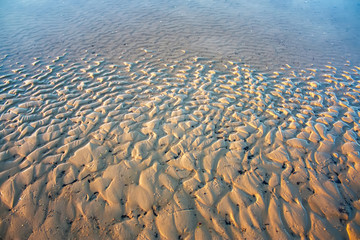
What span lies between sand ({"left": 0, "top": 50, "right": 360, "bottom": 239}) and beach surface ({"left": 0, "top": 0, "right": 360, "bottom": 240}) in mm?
23

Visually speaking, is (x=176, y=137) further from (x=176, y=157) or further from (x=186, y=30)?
(x=186, y=30)

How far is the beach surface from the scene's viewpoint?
3.15 metres

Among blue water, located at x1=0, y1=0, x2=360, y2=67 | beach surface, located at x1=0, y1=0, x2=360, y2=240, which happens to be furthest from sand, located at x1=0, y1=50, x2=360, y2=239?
blue water, located at x1=0, y1=0, x2=360, y2=67

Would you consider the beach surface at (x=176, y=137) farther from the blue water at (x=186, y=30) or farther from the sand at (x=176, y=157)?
the blue water at (x=186, y=30)

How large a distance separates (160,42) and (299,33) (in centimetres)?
756

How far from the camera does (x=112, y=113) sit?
5.06m

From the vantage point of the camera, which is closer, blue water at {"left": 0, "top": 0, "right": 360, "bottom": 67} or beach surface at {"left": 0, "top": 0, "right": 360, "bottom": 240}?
beach surface at {"left": 0, "top": 0, "right": 360, "bottom": 240}

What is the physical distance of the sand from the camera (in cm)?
310

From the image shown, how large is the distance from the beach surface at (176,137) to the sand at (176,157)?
2 centimetres

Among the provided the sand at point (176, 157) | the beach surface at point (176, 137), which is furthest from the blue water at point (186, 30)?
the sand at point (176, 157)

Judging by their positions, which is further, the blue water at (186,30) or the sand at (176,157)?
the blue water at (186,30)

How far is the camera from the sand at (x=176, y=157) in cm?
310

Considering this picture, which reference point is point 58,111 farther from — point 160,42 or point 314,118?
point 314,118

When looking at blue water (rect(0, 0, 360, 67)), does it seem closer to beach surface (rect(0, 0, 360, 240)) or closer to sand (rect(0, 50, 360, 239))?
beach surface (rect(0, 0, 360, 240))
